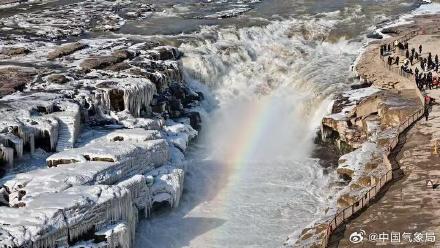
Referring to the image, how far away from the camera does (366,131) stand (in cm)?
3516

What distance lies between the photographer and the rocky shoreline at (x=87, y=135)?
25.0 meters

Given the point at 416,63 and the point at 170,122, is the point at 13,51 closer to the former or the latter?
the point at 170,122

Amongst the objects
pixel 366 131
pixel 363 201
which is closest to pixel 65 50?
pixel 366 131

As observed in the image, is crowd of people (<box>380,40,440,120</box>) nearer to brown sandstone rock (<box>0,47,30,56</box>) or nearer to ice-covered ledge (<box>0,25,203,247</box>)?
ice-covered ledge (<box>0,25,203,247</box>)

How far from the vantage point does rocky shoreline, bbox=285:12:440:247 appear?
25.5 m

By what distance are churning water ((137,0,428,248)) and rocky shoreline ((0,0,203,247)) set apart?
1492 millimetres

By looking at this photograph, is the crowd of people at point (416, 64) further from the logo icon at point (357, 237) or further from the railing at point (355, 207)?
the logo icon at point (357, 237)

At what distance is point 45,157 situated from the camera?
102 feet

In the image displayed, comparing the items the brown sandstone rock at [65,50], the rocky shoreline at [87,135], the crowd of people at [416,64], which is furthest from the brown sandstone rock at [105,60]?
the crowd of people at [416,64]

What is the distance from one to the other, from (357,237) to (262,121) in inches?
756

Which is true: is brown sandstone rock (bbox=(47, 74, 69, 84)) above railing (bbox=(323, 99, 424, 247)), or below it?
above

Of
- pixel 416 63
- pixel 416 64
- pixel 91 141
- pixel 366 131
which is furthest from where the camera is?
pixel 416 63

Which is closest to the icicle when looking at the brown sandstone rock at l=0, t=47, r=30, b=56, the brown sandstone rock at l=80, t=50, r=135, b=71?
the brown sandstone rock at l=80, t=50, r=135, b=71

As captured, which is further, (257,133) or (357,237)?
(257,133)
